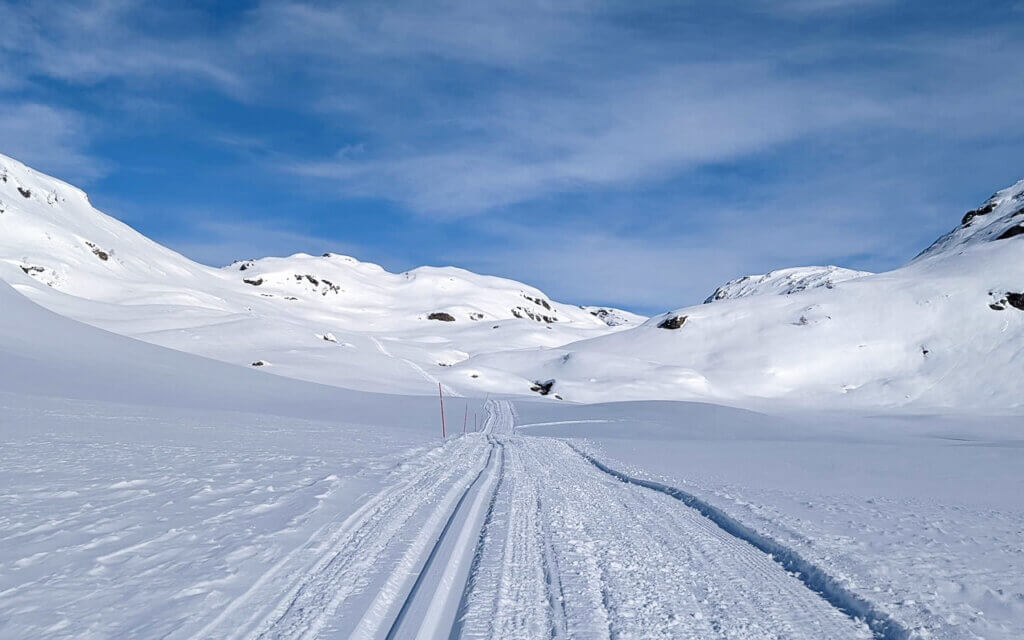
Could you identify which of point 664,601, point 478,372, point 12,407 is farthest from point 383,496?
point 478,372

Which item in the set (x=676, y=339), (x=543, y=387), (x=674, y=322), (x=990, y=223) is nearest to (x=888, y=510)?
(x=543, y=387)

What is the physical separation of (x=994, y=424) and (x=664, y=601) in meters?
41.0

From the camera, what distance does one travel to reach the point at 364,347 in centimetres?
7219

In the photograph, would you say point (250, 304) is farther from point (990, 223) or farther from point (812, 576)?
point (990, 223)

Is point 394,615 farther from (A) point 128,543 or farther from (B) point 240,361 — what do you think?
(B) point 240,361

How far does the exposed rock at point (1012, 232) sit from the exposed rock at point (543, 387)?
81.3 meters

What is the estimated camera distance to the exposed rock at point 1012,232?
9462 cm

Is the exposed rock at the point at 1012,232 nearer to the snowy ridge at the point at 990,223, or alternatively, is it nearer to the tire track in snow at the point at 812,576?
the snowy ridge at the point at 990,223

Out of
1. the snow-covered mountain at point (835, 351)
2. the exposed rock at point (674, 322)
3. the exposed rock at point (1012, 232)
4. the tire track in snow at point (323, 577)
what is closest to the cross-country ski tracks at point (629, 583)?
the tire track in snow at point (323, 577)

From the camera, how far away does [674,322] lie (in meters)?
82.3

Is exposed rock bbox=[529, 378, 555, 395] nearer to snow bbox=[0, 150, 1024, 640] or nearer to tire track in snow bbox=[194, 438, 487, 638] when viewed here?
snow bbox=[0, 150, 1024, 640]

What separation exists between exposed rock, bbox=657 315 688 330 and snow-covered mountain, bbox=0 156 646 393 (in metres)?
27.6

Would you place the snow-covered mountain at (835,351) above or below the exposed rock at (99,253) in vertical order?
below

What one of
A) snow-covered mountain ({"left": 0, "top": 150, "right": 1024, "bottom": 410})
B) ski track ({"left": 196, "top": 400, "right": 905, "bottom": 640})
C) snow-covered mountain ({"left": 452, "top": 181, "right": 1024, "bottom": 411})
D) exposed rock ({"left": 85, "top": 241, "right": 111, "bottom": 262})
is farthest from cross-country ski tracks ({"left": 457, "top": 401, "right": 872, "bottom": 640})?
exposed rock ({"left": 85, "top": 241, "right": 111, "bottom": 262})
